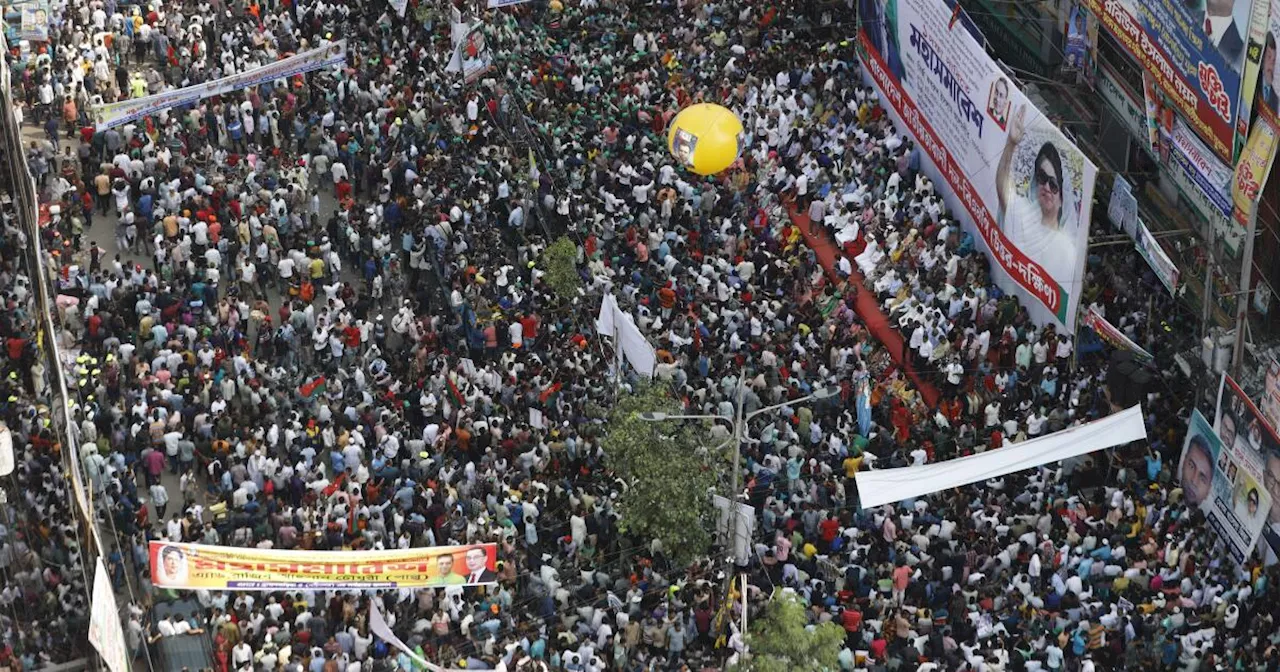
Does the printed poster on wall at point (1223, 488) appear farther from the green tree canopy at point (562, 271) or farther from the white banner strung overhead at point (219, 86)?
the white banner strung overhead at point (219, 86)

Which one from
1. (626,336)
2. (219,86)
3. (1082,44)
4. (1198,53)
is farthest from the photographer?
(219,86)

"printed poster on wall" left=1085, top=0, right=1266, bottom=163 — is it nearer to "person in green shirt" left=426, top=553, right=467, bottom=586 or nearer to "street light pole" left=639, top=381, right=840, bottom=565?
"street light pole" left=639, top=381, right=840, bottom=565

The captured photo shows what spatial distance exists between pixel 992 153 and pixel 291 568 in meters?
15.5

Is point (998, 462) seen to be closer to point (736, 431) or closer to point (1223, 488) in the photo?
point (1223, 488)

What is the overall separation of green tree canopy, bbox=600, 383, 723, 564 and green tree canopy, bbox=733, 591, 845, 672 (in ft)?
13.3

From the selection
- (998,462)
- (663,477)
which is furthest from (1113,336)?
(663,477)

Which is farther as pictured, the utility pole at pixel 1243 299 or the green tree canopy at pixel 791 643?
the utility pole at pixel 1243 299

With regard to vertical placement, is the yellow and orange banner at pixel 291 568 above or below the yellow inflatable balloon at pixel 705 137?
below

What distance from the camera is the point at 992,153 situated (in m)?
42.1

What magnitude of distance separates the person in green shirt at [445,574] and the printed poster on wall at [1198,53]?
43.7ft

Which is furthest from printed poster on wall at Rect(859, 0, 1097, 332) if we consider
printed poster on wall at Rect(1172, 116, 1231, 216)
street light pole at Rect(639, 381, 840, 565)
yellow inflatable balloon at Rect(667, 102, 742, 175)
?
yellow inflatable balloon at Rect(667, 102, 742, 175)

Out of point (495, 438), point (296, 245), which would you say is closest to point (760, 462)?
point (495, 438)

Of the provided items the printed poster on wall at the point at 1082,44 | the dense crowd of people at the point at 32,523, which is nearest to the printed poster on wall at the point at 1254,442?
the printed poster on wall at the point at 1082,44

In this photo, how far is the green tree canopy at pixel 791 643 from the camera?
104 ft
